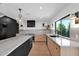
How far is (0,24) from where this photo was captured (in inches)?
200

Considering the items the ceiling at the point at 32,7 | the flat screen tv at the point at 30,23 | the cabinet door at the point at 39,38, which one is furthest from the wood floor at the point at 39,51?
the flat screen tv at the point at 30,23

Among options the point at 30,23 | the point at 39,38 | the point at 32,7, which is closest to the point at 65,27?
the point at 32,7

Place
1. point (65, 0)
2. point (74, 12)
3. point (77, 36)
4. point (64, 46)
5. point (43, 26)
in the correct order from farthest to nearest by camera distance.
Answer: point (43, 26) < point (74, 12) < point (77, 36) < point (64, 46) < point (65, 0)

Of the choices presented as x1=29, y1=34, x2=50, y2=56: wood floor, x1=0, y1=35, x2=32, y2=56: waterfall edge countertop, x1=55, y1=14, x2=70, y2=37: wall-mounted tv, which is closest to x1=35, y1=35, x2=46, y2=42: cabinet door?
x1=29, y1=34, x2=50, y2=56: wood floor

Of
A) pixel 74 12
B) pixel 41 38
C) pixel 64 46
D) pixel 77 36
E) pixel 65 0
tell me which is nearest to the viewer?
pixel 65 0

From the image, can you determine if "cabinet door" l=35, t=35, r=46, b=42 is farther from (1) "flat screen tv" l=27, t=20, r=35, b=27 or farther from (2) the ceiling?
(2) the ceiling

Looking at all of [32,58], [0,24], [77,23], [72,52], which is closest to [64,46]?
[72,52]

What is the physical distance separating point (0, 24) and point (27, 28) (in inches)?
300

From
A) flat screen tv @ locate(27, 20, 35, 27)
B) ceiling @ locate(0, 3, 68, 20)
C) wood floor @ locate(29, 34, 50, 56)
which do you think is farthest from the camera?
flat screen tv @ locate(27, 20, 35, 27)

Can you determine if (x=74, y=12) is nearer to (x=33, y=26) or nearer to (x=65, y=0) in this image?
(x=65, y=0)

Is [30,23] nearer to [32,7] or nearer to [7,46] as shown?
[32,7]

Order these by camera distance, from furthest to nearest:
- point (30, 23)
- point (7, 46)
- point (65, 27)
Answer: point (30, 23), point (65, 27), point (7, 46)

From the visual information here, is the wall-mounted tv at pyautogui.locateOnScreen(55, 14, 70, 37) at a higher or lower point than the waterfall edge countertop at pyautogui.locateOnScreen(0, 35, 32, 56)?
higher

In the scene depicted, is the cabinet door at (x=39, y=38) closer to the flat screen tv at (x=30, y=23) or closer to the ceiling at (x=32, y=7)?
the flat screen tv at (x=30, y=23)
